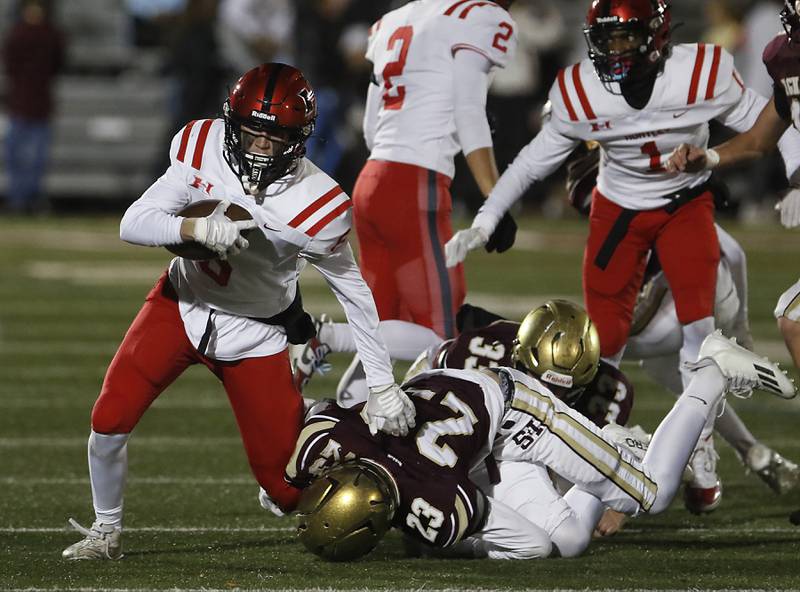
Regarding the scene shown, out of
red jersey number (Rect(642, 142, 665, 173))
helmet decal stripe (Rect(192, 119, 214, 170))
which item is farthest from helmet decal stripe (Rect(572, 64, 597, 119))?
helmet decal stripe (Rect(192, 119, 214, 170))

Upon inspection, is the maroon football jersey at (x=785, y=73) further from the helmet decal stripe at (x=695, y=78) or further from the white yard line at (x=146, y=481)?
the white yard line at (x=146, y=481)

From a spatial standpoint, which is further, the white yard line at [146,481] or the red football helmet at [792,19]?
the white yard line at [146,481]

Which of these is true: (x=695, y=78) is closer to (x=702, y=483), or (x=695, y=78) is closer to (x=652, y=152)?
(x=652, y=152)

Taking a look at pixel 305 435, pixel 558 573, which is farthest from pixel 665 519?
pixel 305 435

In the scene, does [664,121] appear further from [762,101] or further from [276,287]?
[276,287]

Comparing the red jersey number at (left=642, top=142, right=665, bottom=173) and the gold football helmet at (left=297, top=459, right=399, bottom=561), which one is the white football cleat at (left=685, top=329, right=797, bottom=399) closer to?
the red jersey number at (left=642, top=142, right=665, bottom=173)

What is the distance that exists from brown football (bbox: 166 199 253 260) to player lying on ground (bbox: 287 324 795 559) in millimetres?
620

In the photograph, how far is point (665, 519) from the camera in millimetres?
5270

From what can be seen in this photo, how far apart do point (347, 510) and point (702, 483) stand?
4.85 ft

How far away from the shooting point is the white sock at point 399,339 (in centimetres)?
561

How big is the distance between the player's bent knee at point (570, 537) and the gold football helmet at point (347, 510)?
511 millimetres

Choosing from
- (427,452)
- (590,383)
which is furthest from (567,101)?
(427,452)

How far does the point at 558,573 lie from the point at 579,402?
86cm

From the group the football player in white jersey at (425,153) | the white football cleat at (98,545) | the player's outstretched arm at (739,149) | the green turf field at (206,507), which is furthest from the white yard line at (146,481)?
the player's outstretched arm at (739,149)
